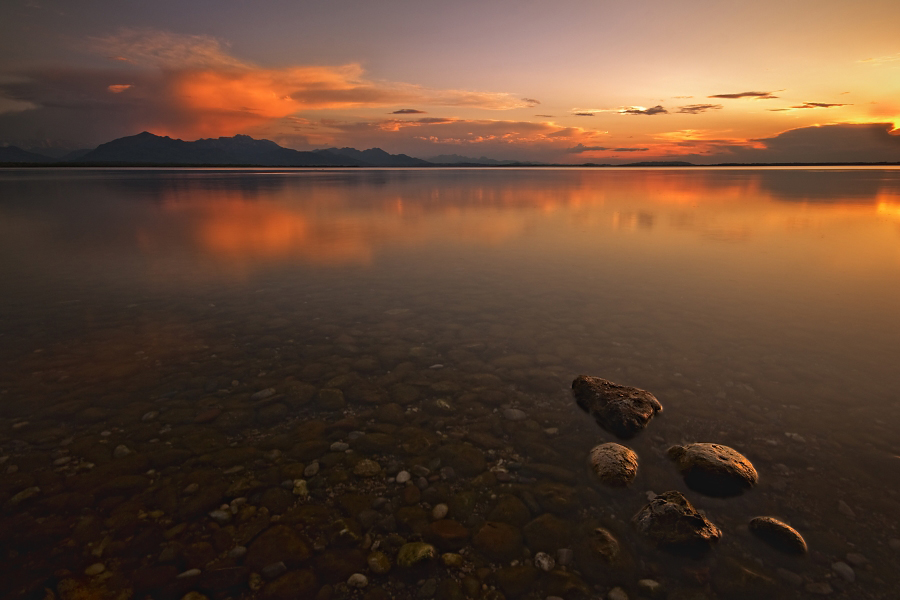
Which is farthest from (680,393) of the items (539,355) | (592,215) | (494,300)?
(592,215)

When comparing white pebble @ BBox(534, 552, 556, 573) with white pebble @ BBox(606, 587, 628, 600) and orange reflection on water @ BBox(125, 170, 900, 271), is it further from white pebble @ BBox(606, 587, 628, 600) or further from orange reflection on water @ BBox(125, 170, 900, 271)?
orange reflection on water @ BBox(125, 170, 900, 271)

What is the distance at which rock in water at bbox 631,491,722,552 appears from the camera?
533cm

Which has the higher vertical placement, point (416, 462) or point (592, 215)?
point (592, 215)

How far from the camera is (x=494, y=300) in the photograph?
565 inches

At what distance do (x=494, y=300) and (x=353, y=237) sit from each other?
14458 millimetres

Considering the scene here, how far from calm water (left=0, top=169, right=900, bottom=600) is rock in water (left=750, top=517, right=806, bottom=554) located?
0.13 metres

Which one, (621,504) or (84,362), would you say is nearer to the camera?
(621,504)

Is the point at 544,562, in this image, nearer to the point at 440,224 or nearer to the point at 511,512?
the point at 511,512

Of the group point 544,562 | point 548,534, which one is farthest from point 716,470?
point 544,562

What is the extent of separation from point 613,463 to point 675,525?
4.20 feet

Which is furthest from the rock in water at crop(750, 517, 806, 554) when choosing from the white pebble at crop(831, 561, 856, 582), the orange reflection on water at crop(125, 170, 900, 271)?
the orange reflection on water at crop(125, 170, 900, 271)

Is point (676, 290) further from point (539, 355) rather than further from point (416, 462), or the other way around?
point (416, 462)

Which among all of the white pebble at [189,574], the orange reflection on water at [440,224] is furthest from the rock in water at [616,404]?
the orange reflection on water at [440,224]

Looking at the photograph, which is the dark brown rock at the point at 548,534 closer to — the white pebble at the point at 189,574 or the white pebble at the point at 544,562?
the white pebble at the point at 544,562
